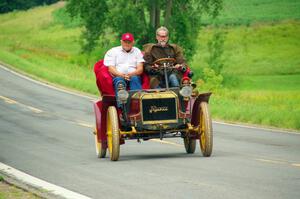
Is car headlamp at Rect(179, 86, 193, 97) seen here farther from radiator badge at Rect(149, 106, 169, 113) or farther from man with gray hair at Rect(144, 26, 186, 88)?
man with gray hair at Rect(144, 26, 186, 88)

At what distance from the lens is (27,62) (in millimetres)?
48312

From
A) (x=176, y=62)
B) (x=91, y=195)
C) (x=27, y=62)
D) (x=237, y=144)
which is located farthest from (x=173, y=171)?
(x=27, y=62)

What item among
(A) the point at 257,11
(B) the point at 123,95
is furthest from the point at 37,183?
(A) the point at 257,11

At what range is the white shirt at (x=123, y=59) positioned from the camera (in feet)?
49.6

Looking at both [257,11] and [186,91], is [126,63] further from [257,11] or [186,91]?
[257,11]

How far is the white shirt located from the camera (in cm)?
1512

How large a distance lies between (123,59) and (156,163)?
254cm

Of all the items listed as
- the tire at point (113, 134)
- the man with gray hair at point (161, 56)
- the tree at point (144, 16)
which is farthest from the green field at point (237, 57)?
the tire at point (113, 134)

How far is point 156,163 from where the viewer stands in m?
13.4

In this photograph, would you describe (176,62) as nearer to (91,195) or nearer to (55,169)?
(55,169)

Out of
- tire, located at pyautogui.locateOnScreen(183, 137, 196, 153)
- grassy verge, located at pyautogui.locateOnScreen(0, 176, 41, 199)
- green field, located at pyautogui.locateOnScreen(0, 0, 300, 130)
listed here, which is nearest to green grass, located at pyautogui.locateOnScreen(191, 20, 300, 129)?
green field, located at pyautogui.locateOnScreen(0, 0, 300, 130)

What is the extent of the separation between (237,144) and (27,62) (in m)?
32.1

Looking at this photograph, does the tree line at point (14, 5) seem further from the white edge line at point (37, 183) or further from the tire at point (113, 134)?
the white edge line at point (37, 183)

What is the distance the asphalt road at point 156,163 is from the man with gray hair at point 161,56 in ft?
4.19
